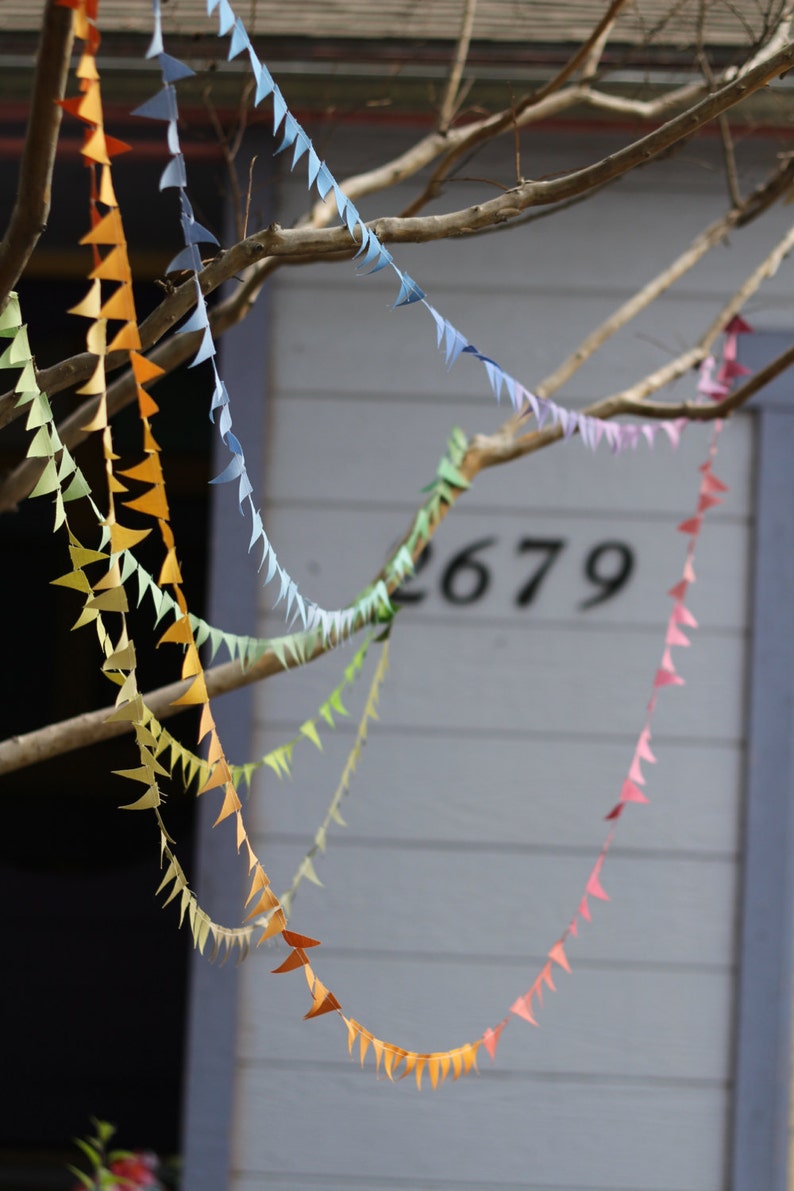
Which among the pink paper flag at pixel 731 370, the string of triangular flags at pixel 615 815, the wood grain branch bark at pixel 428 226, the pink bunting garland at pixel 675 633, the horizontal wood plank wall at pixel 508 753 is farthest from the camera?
the horizontal wood plank wall at pixel 508 753

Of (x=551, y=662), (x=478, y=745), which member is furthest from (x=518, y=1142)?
(x=551, y=662)

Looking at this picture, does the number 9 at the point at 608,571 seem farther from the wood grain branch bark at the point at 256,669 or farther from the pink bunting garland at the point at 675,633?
the wood grain branch bark at the point at 256,669

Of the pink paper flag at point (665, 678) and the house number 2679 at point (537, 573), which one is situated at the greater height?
the house number 2679 at point (537, 573)

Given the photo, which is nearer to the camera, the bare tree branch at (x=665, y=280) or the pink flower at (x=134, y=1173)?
the bare tree branch at (x=665, y=280)

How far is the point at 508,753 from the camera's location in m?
2.40

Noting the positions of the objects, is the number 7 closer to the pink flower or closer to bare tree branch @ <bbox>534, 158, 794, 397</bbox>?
bare tree branch @ <bbox>534, 158, 794, 397</bbox>

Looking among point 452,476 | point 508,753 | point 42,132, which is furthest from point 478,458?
point 42,132

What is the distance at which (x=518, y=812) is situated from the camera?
2.39 metres

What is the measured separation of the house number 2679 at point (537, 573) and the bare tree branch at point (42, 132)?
1.45m

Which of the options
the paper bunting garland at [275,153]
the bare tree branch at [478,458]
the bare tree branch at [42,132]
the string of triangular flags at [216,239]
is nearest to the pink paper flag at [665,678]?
the bare tree branch at [478,458]

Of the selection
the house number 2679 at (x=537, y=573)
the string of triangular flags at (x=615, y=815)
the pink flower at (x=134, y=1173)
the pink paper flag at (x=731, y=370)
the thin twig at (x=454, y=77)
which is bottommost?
the pink flower at (x=134, y=1173)

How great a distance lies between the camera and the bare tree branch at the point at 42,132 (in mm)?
911

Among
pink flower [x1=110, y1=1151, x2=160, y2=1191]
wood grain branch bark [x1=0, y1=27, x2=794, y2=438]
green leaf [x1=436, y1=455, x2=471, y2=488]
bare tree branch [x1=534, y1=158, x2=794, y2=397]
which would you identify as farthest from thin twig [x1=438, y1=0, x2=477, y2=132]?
pink flower [x1=110, y1=1151, x2=160, y2=1191]

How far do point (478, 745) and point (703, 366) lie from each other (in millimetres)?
842
